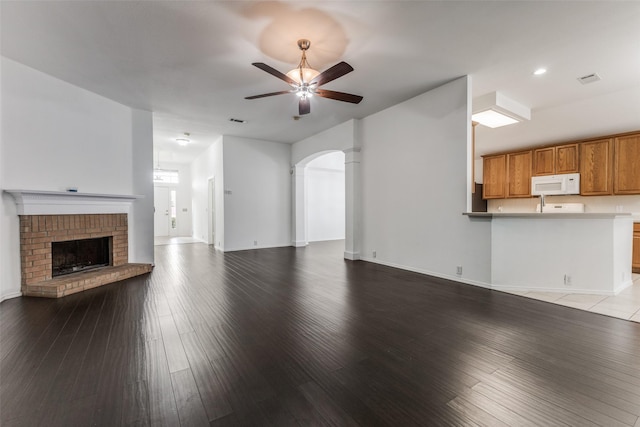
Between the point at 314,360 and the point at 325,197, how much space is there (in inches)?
306

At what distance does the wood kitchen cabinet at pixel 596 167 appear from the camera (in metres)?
4.93

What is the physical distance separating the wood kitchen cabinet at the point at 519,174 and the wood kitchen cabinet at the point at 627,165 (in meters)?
1.33

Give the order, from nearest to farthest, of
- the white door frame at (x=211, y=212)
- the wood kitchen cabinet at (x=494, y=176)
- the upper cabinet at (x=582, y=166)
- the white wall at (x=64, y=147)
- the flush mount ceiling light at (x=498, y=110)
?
the white wall at (x=64, y=147), the flush mount ceiling light at (x=498, y=110), the upper cabinet at (x=582, y=166), the wood kitchen cabinet at (x=494, y=176), the white door frame at (x=211, y=212)

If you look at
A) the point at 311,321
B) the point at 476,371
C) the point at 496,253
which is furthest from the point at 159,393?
the point at 496,253

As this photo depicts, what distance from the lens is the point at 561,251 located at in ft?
11.4

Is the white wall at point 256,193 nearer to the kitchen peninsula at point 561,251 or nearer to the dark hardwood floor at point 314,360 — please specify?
the dark hardwood floor at point 314,360

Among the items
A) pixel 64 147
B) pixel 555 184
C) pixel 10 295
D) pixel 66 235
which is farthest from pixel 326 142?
pixel 10 295

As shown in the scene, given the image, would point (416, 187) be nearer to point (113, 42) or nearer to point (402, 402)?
point (402, 402)

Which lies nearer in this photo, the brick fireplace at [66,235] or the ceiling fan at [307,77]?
the ceiling fan at [307,77]

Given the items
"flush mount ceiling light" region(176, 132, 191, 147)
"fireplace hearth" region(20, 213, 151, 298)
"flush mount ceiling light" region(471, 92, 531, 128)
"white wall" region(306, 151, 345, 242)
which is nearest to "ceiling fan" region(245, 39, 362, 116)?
"flush mount ceiling light" region(471, 92, 531, 128)

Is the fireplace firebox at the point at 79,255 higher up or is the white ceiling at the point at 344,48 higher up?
the white ceiling at the point at 344,48

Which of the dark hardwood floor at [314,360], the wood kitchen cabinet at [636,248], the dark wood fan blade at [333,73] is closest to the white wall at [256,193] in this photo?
the dark hardwood floor at [314,360]

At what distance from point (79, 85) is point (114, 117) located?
26.9 inches

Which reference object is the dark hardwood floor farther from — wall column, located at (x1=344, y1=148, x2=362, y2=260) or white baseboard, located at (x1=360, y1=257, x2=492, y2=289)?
wall column, located at (x1=344, y1=148, x2=362, y2=260)
